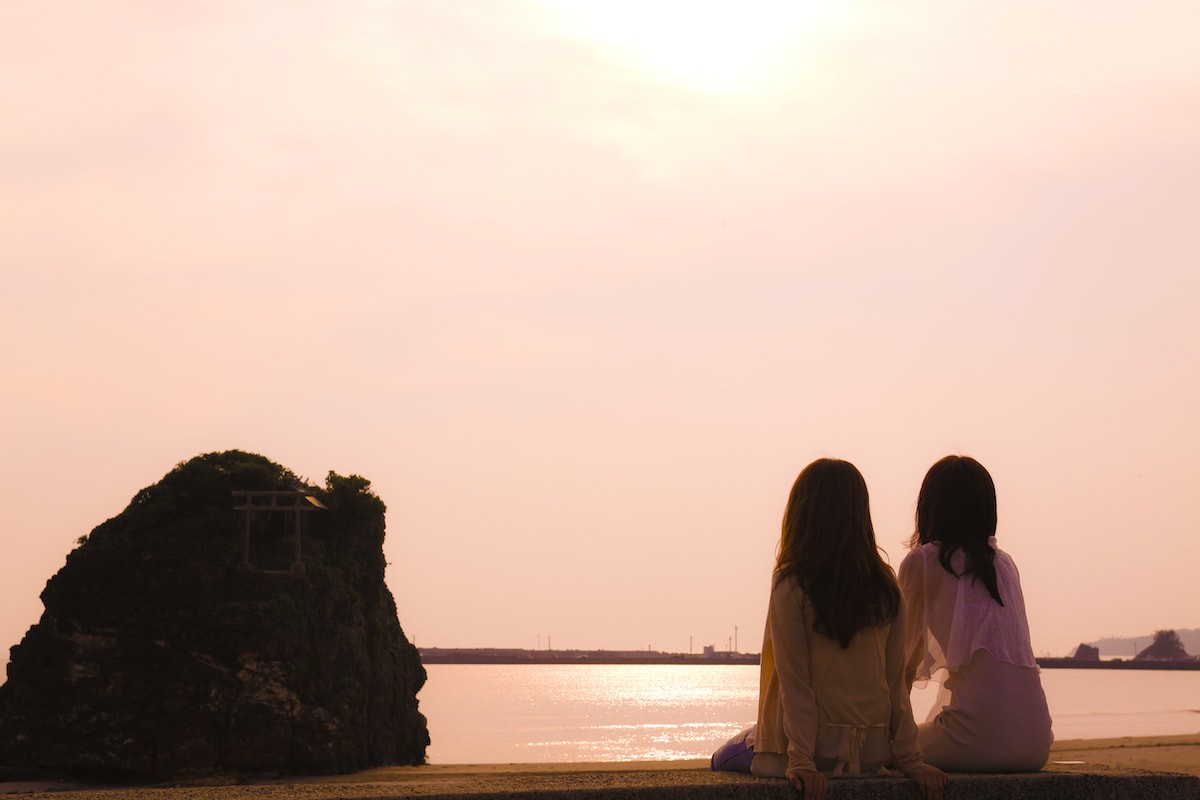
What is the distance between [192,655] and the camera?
37.1m

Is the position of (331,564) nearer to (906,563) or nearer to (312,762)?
(312,762)

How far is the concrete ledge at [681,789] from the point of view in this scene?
12.9 ft

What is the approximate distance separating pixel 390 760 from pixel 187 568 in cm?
982

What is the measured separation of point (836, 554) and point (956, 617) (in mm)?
899

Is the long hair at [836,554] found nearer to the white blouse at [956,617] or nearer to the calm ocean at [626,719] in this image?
the white blouse at [956,617]

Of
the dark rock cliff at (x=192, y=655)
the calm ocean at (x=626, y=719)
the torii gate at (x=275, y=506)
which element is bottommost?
the calm ocean at (x=626, y=719)

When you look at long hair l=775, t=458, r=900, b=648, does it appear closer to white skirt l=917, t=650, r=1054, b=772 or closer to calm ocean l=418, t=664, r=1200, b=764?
white skirt l=917, t=650, r=1054, b=772

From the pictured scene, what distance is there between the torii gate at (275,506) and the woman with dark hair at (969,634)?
34695 mm

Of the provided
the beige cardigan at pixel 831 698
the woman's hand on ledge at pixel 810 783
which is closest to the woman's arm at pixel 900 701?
the beige cardigan at pixel 831 698

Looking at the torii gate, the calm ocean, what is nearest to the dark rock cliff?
the torii gate

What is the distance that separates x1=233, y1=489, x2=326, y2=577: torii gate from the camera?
128 ft

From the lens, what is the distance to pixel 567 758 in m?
67.7

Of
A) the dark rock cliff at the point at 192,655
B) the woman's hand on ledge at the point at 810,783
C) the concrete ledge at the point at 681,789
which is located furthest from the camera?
the dark rock cliff at the point at 192,655

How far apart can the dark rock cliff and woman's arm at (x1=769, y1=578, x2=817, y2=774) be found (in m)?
33.9
